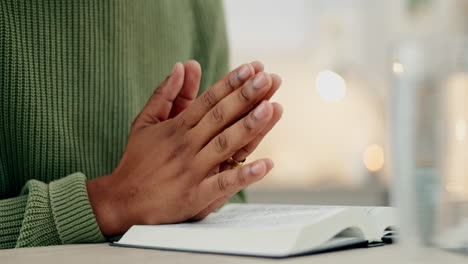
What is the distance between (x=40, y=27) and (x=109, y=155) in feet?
0.83

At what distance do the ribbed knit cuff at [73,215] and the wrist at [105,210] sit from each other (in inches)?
0.6

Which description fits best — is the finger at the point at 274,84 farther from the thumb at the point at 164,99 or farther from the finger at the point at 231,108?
the thumb at the point at 164,99

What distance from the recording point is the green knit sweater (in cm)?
106

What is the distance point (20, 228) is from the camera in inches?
33.2

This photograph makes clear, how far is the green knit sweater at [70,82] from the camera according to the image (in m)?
1.06

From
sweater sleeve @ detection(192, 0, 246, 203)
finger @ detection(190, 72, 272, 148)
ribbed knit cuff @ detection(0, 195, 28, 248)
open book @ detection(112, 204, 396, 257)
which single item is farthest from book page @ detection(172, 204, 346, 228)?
sweater sleeve @ detection(192, 0, 246, 203)

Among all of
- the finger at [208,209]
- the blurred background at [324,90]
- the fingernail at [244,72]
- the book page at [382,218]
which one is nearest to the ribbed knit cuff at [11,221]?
the finger at [208,209]

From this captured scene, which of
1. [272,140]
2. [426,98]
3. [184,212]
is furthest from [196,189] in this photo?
[272,140]

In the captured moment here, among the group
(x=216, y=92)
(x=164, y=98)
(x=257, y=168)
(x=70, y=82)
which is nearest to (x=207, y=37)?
(x=70, y=82)

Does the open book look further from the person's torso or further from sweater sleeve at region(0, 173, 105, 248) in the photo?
the person's torso

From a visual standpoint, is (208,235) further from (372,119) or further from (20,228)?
(372,119)

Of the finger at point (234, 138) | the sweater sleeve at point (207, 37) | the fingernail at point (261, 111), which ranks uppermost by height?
the sweater sleeve at point (207, 37)

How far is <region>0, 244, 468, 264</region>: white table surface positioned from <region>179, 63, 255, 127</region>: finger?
0.71ft

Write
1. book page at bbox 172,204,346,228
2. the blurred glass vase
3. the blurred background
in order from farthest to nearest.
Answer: the blurred background, book page at bbox 172,204,346,228, the blurred glass vase
